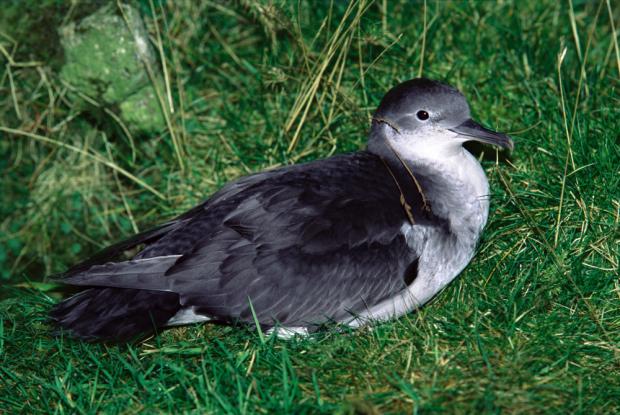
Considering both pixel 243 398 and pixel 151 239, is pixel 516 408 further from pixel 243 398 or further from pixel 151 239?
pixel 151 239

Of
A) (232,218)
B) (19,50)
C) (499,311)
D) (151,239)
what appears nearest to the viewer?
(499,311)

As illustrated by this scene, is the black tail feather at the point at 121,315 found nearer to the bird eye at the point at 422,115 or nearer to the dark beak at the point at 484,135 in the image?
the bird eye at the point at 422,115

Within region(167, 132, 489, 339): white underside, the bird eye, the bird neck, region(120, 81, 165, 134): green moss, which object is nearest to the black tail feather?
region(167, 132, 489, 339): white underside

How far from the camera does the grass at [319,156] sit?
339 centimetres

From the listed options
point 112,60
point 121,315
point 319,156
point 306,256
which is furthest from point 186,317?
point 112,60

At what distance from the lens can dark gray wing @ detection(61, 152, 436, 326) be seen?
378 centimetres

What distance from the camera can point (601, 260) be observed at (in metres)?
3.93

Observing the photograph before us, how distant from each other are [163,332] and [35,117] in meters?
2.20

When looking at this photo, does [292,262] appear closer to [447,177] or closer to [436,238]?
[436,238]

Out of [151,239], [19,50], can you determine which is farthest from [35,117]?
[151,239]

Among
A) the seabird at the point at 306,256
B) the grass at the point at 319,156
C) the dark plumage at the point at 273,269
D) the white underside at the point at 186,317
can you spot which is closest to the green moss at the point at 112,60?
the grass at the point at 319,156

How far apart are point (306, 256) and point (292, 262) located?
2.8 inches

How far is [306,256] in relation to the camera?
3.79 m

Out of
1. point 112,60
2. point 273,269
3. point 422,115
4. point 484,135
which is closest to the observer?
point 273,269
